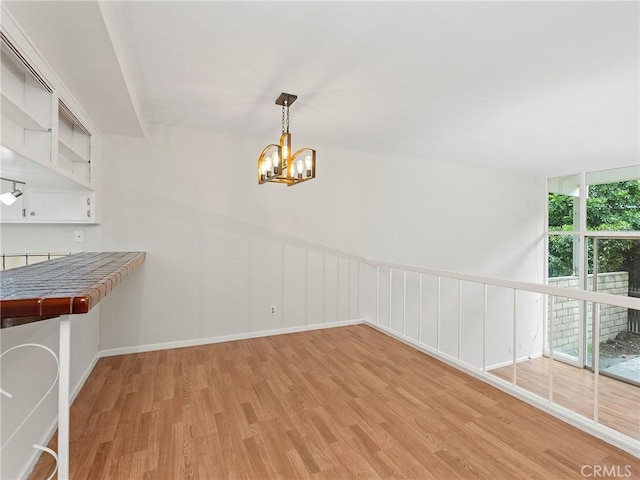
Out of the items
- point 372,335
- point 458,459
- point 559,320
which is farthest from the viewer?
point 559,320

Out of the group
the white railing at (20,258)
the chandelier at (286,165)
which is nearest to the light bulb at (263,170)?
the chandelier at (286,165)

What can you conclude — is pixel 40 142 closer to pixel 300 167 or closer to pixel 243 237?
pixel 300 167

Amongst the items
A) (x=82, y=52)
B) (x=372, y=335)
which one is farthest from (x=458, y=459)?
(x=82, y=52)

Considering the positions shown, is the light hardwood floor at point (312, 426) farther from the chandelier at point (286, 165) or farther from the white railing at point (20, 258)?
the chandelier at point (286, 165)

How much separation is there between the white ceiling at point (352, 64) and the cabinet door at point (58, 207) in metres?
0.74

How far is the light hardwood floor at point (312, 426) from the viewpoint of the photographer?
1.68 meters

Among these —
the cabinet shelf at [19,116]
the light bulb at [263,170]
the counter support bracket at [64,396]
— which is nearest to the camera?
the counter support bracket at [64,396]

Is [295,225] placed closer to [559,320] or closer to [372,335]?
[372,335]

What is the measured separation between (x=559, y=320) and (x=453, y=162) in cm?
347

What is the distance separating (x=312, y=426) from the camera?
2.04m

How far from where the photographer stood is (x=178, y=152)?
350 centimetres

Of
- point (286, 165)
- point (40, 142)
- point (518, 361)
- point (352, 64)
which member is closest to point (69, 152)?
point (40, 142)

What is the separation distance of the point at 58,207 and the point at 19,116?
4.72 feet

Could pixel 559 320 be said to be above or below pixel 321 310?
below
